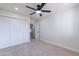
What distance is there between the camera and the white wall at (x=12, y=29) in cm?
405

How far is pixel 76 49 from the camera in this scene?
346cm

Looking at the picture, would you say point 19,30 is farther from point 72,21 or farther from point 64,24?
point 72,21

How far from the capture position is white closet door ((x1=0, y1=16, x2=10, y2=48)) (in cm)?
397

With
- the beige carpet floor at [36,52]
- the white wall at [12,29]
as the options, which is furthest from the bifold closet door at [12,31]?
the beige carpet floor at [36,52]

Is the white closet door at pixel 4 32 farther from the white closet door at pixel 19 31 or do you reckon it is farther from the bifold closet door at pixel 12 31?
the white closet door at pixel 19 31

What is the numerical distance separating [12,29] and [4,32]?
0.59m

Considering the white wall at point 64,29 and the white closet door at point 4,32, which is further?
the white closet door at point 4,32

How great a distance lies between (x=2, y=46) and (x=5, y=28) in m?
1.12

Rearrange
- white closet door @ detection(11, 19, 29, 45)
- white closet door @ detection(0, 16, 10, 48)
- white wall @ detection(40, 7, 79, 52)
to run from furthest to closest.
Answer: white closet door @ detection(11, 19, 29, 45), white closet door @ detection(0, 16, 10, 48), white wall @ detection(40, 7, 79, 52)

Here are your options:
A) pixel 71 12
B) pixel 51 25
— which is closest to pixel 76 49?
pixel 71 12

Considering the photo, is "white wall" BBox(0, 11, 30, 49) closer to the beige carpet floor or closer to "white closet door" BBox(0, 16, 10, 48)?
"white closet door" BBox(0, 16, 10, 48)

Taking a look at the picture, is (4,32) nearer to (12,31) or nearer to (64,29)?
(12,31)

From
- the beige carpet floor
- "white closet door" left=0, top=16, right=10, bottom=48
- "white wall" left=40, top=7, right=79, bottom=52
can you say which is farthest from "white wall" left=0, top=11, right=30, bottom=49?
"white wall" left=40, top=7, right=79, bottom=52

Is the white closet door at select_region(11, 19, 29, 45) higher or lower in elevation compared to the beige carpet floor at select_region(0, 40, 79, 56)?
higher
